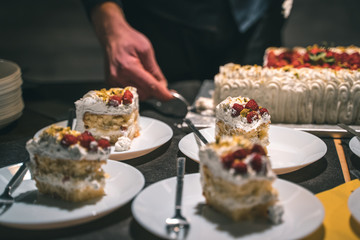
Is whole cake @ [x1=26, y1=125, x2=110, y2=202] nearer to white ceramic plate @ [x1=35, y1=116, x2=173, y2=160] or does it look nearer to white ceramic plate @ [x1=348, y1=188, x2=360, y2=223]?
white ceramic plate @ [x1=35, y1=116, x2=173, y2=160]

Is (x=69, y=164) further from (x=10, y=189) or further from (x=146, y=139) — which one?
(x=146, y=139)

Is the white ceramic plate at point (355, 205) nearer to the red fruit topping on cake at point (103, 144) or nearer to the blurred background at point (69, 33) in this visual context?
the red fruit topping on cake at point (103, 144)

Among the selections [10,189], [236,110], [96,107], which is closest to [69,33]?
[96,107]

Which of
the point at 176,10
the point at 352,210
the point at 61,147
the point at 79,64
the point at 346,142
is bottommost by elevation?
the point at 79,64

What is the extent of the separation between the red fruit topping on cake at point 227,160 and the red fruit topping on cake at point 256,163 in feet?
0.29

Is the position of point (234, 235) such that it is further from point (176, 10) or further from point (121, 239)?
point (176, 10)

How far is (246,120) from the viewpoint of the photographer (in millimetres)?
2574

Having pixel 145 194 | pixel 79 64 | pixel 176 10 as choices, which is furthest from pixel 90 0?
pixel 79 64

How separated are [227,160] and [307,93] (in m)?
1.77

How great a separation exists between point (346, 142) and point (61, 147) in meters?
1.97

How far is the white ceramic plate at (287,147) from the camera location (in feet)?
7.91

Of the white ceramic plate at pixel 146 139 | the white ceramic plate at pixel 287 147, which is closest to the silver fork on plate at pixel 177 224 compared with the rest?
the white ceramic plate at pixel 287 147

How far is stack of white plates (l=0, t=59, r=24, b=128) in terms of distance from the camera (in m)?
2.93

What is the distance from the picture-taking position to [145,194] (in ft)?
6.25
